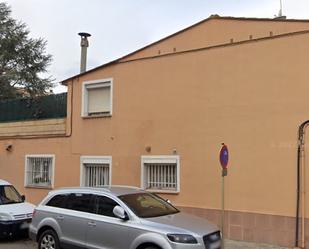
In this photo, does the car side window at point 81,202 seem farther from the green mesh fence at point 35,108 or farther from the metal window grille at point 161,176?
the green mesh fence at point 35,108

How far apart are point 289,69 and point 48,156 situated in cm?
897

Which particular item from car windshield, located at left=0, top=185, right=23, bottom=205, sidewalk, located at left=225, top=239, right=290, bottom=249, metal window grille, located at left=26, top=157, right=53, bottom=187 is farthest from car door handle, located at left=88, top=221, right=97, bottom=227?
metal window grille, located at left=26, top=157, right=53, bottom=187

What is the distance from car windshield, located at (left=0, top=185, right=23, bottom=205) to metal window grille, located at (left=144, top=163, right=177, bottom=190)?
12.0 ft

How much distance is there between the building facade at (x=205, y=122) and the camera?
11.3 m

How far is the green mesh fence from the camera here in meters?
16.8

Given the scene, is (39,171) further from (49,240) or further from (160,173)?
(49,240)

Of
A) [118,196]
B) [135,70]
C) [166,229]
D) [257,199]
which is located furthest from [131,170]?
[166,229]

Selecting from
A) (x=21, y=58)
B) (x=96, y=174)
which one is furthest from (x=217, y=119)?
(x=21, y=58)

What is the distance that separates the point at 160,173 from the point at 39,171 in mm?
5506

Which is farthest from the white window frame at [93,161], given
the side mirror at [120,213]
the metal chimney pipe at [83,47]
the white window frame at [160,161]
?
the side mirror at [120,213]

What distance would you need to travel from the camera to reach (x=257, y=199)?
11539 millimetres

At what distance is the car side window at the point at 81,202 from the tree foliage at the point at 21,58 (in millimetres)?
20061

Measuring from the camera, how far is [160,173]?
44.9 feet

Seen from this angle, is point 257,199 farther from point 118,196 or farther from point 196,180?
point 118,196
